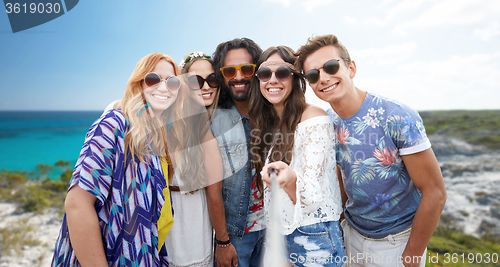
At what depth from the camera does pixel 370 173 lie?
7.79 ft

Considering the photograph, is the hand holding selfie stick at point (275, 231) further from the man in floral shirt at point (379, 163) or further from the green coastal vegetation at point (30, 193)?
the green coastal vegetation at point (30, 193)

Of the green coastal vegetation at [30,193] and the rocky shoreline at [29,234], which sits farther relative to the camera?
the green coastal vegetation at [30,193]

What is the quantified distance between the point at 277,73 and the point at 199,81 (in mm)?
1010

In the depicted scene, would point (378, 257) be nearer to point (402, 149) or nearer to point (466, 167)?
point (402, 149)

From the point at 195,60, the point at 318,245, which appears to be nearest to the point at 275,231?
the point at 318,245

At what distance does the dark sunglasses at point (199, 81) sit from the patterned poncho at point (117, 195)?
3.86ft

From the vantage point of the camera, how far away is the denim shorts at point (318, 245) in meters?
2.07

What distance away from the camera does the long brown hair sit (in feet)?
8.19

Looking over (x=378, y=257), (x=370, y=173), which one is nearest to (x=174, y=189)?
(x=370, y=173)

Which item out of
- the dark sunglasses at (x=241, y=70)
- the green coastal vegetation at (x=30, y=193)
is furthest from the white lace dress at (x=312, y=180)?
the green coastal vegetation at (x=30, y=193)

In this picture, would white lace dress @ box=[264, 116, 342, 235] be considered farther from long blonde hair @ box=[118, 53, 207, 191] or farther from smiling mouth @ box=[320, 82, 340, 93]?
long blonde hair @ box=[118, 53, 207, 191]

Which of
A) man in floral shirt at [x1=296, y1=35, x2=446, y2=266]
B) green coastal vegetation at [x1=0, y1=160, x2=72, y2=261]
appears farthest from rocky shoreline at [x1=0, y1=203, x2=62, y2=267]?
man in floral shirt at [x1=296, y1=35, x2=446, y2=266]

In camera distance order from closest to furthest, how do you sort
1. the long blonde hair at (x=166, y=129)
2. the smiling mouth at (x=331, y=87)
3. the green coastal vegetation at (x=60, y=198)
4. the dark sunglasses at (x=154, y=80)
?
the long blonde hair at (x=166, y=129) < the dark sunglasses at (x=154, y=80) < the smiling mouth at (x=331, y=87) < the green coastal vegetation at (x=60, y=198)

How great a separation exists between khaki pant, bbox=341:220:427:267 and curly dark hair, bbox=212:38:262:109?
83.8 inches
